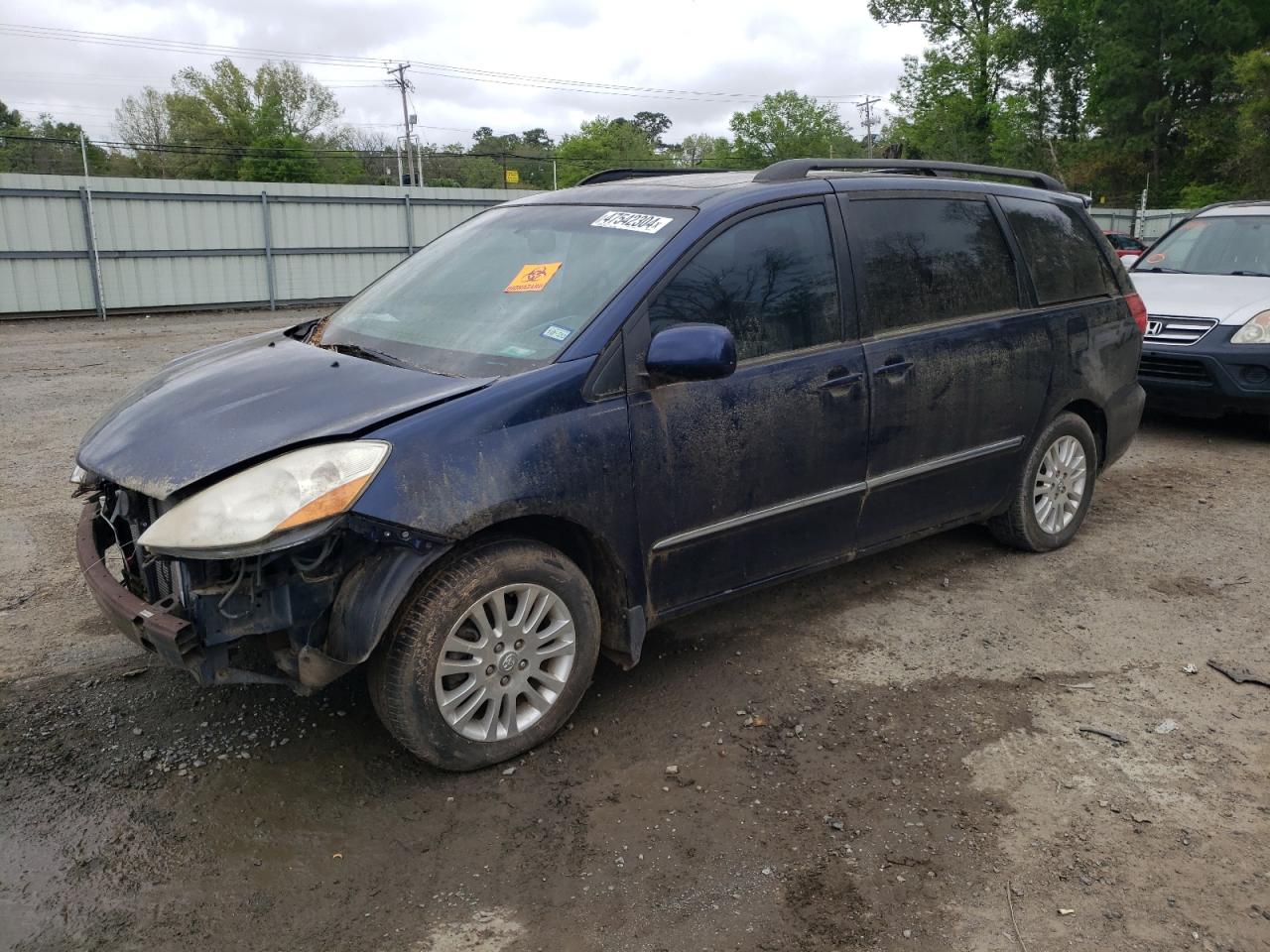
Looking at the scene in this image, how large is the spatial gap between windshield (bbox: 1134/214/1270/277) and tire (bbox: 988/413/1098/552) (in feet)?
13.7

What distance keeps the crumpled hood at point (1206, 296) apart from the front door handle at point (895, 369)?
4.12 metres

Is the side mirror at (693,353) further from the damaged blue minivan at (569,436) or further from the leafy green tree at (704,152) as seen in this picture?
the leafy green tree at (704,152)

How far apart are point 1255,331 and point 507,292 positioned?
612 cm

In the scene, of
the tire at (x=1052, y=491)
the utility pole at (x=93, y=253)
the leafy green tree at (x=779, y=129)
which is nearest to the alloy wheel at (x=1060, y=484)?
the tire at (x=1052, y=491)

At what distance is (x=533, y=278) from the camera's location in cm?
370

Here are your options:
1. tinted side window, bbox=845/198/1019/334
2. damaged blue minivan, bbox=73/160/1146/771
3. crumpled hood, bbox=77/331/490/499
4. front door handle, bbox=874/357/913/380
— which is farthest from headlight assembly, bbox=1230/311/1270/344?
crumpled hood, bbox=77/331/490/499

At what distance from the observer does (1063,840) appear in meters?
2.87

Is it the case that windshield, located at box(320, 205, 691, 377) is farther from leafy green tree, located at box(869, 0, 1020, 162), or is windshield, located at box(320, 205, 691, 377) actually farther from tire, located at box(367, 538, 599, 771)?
leafy green tree, located at box(869, 0, 1020, 162)

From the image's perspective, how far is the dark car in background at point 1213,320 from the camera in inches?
287

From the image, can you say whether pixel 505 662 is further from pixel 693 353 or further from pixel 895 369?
pixel 895 369

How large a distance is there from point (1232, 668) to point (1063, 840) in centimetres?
158

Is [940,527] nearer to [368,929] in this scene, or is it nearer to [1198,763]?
[1198,763]

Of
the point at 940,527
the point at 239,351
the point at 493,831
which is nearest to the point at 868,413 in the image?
the point at 940,527

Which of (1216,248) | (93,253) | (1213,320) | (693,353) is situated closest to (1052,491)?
(693,353)
